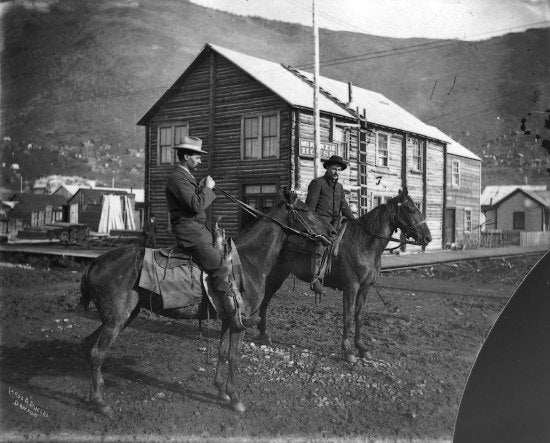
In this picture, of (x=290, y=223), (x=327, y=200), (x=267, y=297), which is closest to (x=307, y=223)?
(x=290, y=223)

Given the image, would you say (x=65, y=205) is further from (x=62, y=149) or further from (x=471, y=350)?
(x=471, y=350)

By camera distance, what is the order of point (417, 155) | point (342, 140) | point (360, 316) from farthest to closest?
point (417, 155) < point (360, 316) < point (342, 140)

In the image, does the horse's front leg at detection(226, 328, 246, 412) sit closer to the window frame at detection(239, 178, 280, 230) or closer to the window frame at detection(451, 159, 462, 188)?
the window frame at detection(239, 178, 280, 230)

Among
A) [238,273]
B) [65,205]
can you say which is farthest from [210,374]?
[65,205]

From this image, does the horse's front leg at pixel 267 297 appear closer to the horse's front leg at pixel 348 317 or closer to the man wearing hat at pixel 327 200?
the man wearing hat at pixel 327 200

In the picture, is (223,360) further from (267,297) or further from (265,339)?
(267,297)

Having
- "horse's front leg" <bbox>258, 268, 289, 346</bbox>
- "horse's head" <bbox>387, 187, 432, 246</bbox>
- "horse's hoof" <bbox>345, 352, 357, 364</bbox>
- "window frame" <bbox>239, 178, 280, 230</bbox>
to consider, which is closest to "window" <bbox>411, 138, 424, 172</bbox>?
"horse's head" <bbox>387, 187, 432, 246</bbox>
